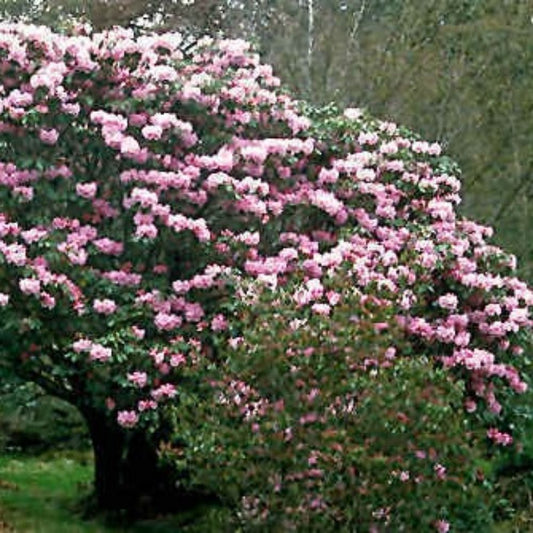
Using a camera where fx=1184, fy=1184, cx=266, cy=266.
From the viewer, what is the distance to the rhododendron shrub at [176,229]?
340 inches

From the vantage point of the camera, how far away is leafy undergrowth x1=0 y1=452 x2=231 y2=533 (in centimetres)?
991

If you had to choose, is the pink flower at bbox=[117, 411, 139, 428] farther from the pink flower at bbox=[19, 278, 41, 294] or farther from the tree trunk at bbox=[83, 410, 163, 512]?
the tree trunk at bbox=[83, 410, 163, 512]

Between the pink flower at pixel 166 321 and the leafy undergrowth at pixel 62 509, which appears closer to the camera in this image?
the pink flower at pixel 166 321

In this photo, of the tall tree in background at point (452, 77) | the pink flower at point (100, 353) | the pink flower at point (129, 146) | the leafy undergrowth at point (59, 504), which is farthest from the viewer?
the tall tree in background at point (452, 77)

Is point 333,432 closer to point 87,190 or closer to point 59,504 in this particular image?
point 87,190

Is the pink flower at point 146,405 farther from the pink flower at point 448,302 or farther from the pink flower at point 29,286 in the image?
the pink flower at point 448,302

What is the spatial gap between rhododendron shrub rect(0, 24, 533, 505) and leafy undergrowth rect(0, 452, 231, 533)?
66 centimetres

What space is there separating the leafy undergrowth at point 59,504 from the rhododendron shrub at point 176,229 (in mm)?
662

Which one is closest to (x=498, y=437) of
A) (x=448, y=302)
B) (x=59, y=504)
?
(x=448, y=302)

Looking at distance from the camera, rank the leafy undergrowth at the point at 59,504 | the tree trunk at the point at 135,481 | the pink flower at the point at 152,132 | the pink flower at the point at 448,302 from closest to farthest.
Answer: the pink flower at the point at 448,302, the pink flower at the point at 152,132, the leafy undergrowth at the point at 59,504, the tree trunk at the point at 135,481

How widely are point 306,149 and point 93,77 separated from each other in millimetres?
1845

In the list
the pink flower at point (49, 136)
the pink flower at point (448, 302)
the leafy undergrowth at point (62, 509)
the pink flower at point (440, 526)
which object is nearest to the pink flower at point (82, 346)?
the leafy undergrowth at point (62, 509)

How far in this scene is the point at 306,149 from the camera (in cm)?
987

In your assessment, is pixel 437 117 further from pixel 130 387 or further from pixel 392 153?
pixel 130 387
